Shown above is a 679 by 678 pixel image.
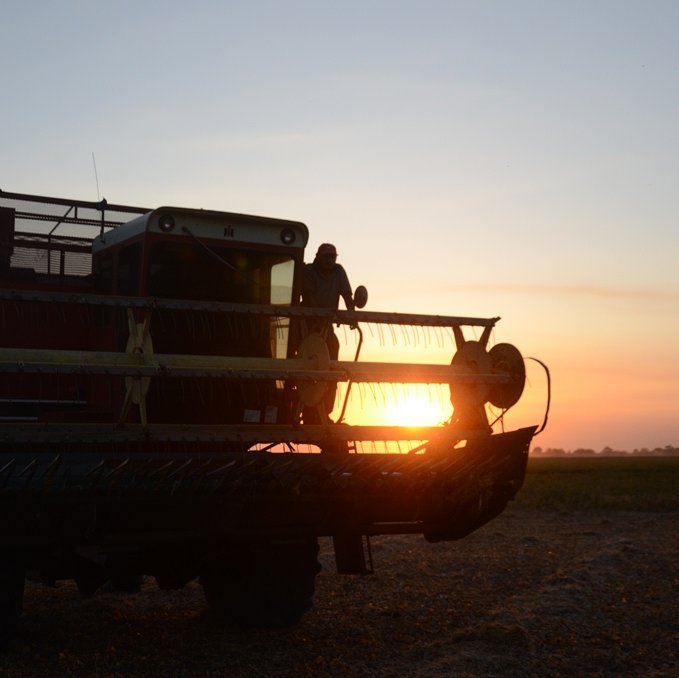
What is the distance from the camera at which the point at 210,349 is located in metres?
9.10

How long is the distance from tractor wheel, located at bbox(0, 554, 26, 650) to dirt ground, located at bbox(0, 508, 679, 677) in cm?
18

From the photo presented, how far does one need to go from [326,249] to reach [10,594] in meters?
3.94

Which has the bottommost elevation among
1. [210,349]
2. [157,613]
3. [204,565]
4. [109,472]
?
[157,613]

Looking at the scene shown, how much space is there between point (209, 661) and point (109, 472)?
1.50 meters

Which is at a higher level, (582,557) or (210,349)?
(210,349)

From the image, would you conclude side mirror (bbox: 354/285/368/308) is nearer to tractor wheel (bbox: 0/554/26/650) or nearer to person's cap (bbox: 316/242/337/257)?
person's cap (bbox: 316/242/337/257)

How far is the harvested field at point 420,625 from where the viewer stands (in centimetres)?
739

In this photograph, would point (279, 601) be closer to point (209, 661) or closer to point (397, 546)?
point (209, 661)

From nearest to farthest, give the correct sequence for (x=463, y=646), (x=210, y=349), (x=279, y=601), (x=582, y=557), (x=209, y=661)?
1. (x=209, y=661)
2. (x=463, y=646)
3. (x=279, y=601)
4. (x=210, y=349)
5. (x=582, y=557)

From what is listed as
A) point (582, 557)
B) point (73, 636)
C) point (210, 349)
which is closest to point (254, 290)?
point (210, 349)

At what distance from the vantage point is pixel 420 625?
893 centimetres

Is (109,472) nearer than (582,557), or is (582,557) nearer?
(109,472)

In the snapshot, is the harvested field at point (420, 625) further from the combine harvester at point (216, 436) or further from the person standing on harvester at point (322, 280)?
the person standing on harvester at point (322, 280)

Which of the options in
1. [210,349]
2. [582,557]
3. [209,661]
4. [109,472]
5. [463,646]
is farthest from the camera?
[582,557]
